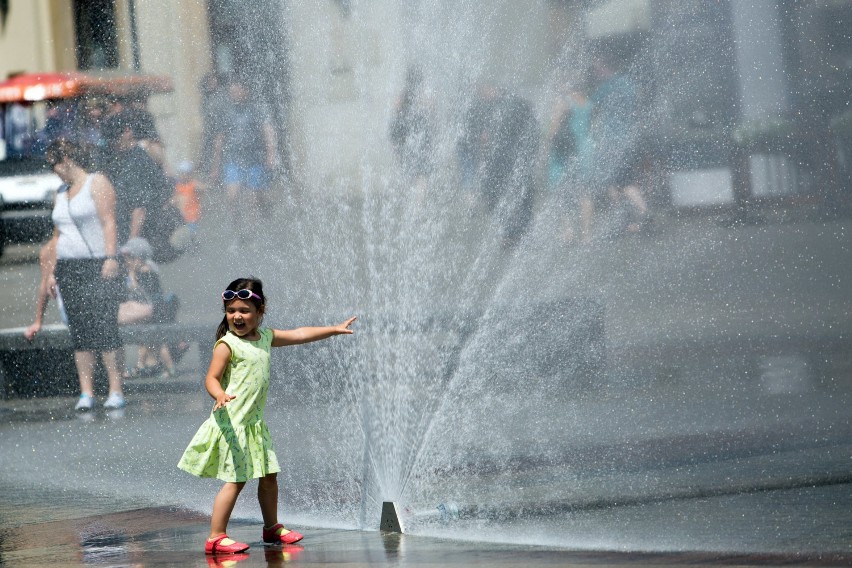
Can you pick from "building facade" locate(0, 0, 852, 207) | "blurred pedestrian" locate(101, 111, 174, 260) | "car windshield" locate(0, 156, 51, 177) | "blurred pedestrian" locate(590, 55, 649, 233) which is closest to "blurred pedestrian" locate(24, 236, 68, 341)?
"blurred pedestrian" locate(101, 111, 174, 260)

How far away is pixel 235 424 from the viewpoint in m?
4.96

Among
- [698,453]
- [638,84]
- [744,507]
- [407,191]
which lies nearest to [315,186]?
[407,191]

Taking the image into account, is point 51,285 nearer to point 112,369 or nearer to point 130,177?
point 112,369

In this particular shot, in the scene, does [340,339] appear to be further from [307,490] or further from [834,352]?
[834,352]

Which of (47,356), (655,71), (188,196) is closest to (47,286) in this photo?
(47,356)

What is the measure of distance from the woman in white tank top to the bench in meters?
0.12

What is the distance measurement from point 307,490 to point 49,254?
3.53 metres

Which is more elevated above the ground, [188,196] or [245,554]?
[188,196]

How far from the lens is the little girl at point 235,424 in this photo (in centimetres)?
494

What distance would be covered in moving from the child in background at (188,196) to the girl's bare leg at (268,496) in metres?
3.68

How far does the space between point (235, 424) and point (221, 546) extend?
0.41 meters

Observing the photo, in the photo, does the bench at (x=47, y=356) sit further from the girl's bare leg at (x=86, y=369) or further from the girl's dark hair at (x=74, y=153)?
the girl's dark hair at (x=74, y=153)

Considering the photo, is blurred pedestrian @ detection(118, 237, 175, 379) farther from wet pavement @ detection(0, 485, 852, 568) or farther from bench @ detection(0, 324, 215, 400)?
wet pavement @ detection(0, 485, 852, 568)

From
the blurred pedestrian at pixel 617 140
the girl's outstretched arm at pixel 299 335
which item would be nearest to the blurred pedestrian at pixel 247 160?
the blurred pedestrian at pixel 617 140
